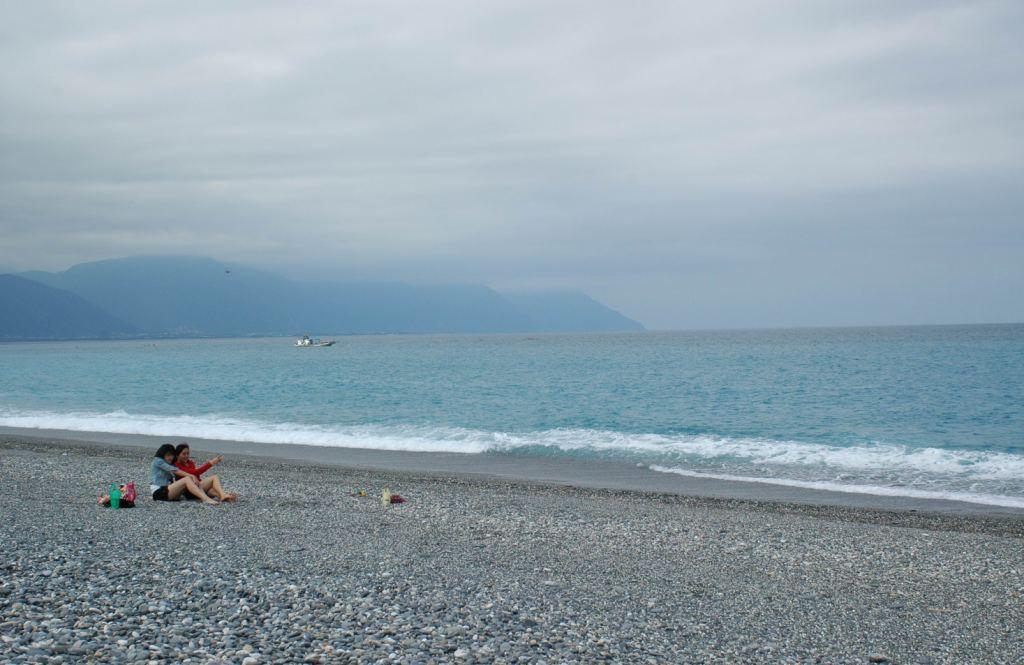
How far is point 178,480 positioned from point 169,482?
172 millimetres

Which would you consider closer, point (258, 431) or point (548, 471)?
point (548, 471)

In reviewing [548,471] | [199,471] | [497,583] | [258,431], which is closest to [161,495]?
[199,471]

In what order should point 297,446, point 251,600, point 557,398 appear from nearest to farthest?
point 251,600, point 297,446, point 557,398

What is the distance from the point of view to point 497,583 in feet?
32.7

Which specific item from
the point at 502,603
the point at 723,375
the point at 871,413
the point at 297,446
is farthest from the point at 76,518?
the point at 723,375

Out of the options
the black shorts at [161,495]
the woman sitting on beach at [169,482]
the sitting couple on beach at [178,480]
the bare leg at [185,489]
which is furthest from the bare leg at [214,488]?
the black shorts at [161,495]

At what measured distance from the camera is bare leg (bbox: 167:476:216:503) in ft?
51.4

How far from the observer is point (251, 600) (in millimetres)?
8625

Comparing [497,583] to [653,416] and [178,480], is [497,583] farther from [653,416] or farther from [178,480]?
[653,416]

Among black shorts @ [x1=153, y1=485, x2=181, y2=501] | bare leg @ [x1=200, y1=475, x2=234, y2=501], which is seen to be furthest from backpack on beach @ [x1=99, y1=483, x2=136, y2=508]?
bare leg @ [x1=200, y1=475, x2=234, y2=501]

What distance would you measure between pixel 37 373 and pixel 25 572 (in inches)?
3502

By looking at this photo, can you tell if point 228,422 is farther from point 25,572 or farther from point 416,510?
point 25,572

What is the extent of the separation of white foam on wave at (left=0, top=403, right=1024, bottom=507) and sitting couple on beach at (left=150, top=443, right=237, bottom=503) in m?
12.5

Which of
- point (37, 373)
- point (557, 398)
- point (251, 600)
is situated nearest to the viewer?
point (251, 600)
